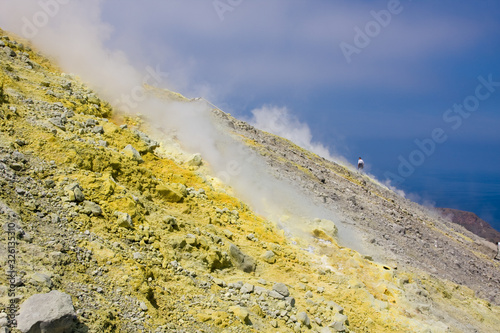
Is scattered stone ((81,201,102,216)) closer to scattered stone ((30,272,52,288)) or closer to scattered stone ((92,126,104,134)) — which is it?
scattered stone ((30,272,52,288))

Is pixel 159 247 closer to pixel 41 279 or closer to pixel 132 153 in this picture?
pixel 41 279

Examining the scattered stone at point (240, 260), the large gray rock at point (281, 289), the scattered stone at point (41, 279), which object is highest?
the scattered stone at point (240, 260)

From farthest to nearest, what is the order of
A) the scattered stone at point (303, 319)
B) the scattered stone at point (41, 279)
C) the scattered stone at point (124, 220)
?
1. the scattered stone at point (303, 319)
2. the scattered stone at point (124, 220)
3. the scattered stone at point (41, 279)

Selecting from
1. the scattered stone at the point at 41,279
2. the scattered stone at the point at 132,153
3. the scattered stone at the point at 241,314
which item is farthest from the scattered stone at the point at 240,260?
the scattered stone at the point at 41,279

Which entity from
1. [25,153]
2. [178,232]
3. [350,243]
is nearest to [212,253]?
[178,232]

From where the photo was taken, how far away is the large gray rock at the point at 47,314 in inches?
192

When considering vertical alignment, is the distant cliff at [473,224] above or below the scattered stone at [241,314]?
above

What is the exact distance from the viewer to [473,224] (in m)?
76.6

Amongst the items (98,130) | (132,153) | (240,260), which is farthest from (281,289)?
(98,130)

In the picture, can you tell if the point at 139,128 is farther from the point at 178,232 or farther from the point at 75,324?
the point at 75,324

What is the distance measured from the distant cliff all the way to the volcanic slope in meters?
57.9

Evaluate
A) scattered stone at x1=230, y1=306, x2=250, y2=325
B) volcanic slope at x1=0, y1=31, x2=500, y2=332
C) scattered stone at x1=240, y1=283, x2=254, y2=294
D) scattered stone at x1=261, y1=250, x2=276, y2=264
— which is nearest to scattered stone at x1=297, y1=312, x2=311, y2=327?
volcanic slope at x1=0, y1=31, x2=500, y2=332

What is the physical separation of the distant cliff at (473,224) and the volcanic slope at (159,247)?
57.9 metres

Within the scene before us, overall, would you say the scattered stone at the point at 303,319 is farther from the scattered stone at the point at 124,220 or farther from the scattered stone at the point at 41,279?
the scattered stone at the point at 41,279
